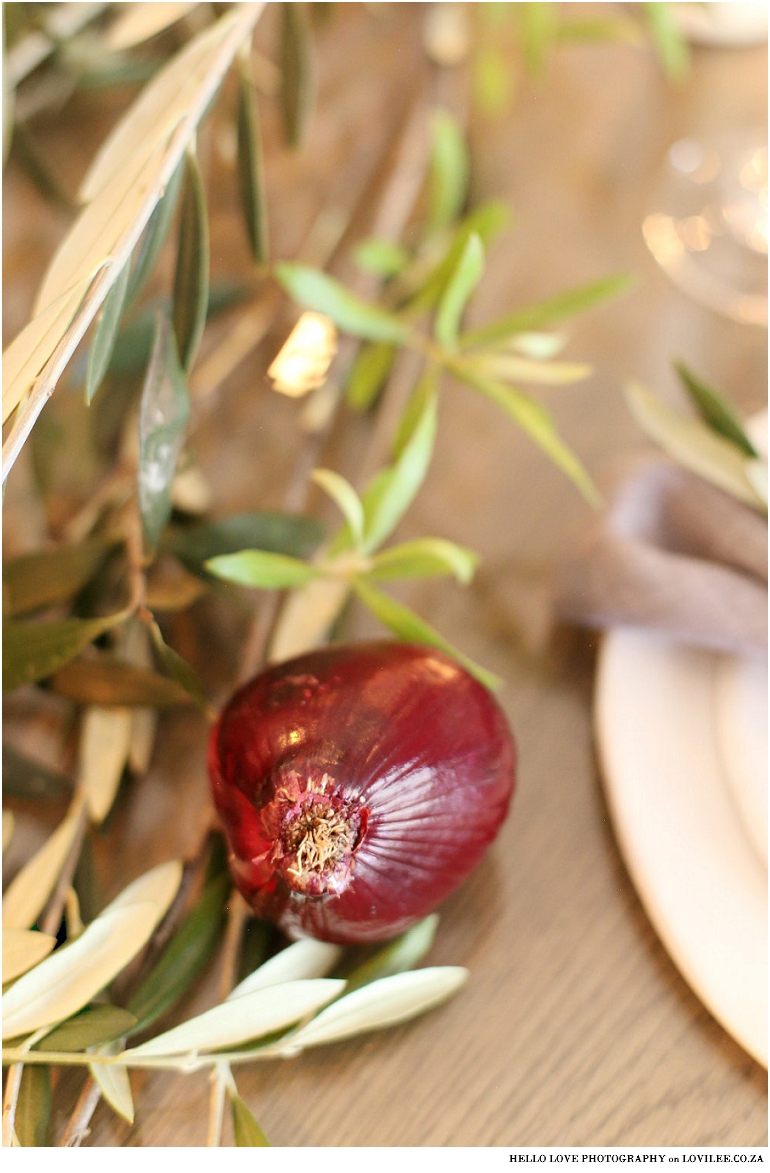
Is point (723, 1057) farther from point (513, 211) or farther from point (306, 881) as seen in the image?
point (513, 211)

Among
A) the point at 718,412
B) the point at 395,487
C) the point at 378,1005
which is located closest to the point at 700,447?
the point at 718,412

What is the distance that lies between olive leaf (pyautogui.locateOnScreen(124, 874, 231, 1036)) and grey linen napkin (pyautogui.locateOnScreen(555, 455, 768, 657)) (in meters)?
0.17

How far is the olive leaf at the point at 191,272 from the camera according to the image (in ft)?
0.94

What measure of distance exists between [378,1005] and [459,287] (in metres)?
0.24

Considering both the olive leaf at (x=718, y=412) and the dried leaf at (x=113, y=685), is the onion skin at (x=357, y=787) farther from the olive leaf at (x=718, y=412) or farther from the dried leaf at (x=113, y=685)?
the olive leaf at (x=718, y=412)

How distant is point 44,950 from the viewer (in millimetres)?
255

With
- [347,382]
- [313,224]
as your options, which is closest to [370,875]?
[347,382]

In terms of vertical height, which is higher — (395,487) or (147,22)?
(147,22)

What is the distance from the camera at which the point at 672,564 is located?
13.0 inches

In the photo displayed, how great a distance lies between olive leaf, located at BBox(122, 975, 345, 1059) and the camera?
0.80 ft

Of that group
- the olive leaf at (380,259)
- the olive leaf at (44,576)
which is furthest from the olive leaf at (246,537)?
the olive leaf at (380,259)

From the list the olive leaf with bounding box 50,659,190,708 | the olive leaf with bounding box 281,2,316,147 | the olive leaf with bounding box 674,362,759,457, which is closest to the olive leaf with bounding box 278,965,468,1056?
the olive leaf with bounding box 50,659,190,708

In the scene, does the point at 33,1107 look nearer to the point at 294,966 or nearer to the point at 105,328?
the point at 294,966

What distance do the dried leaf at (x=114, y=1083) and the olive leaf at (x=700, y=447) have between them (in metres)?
0.28
